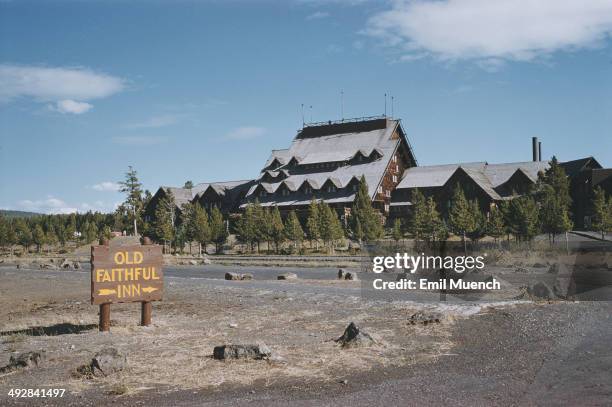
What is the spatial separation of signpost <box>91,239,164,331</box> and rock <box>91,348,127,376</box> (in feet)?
12.2

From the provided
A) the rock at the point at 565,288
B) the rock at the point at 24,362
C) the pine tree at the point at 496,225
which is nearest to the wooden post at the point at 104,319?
the rock at the point at 24,362

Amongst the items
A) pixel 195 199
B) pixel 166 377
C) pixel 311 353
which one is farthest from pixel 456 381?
pixel 195 199

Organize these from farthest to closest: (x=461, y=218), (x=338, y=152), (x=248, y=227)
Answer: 1. (x=338, y=152)
2. (x=248, y=227)
3. (x=461, y=218)

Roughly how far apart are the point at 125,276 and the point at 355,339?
615cm

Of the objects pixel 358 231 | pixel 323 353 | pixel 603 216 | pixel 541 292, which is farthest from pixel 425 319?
pixel 358 231

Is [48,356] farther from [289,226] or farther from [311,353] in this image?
[289,226]

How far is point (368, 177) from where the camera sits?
75.4 metres

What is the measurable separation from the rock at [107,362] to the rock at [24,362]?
141 cm

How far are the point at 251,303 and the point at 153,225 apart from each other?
52.4 metres

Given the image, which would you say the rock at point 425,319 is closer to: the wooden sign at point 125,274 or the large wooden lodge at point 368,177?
the wooden sign at point 125,274

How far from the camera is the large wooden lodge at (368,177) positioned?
66.8m

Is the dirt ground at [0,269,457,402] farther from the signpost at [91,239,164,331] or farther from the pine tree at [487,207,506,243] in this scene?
the pine tree at [487,207,506,243]

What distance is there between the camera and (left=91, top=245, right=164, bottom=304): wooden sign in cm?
1359

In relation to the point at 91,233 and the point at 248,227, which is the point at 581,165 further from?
the point at 91,233
